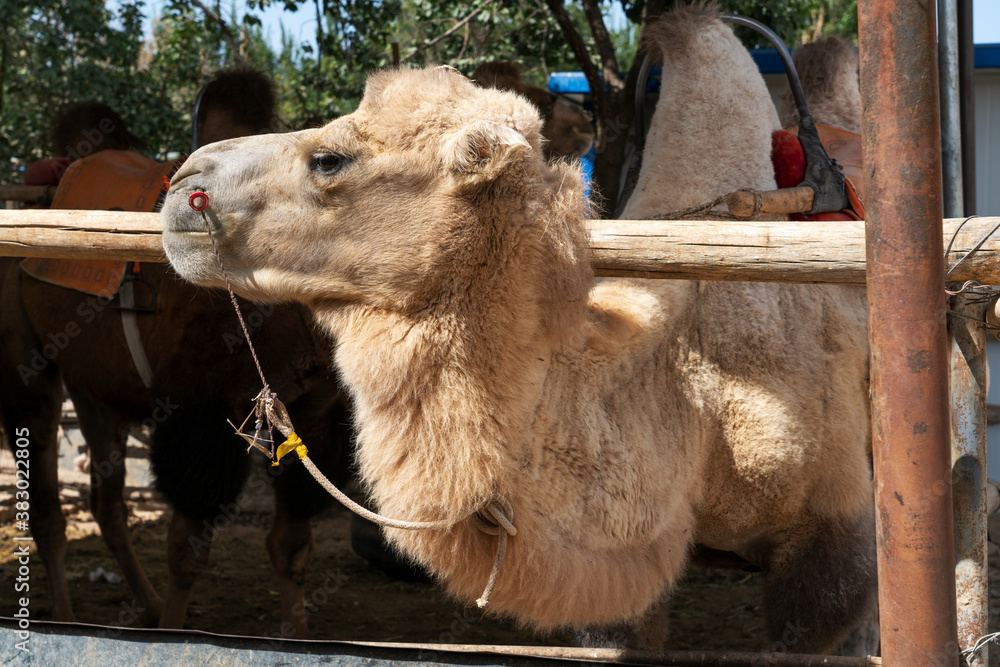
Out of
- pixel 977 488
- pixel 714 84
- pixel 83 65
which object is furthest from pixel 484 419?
pixel 83 65

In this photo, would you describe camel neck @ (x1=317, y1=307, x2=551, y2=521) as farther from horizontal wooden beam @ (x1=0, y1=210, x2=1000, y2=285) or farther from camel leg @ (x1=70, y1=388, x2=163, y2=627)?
camel leg @ (x1=70, y1=388, x2=163, y2=627)

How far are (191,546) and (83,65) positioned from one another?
13.5 ft

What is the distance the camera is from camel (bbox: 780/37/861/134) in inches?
149

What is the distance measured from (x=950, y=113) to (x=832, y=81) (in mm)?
1174

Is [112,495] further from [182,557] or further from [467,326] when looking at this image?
[467,326]

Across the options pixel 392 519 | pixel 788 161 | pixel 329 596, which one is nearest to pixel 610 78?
pixel 788 161

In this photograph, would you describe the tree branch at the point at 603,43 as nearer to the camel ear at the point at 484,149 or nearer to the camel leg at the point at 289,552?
the camel leg at the point at 289,552

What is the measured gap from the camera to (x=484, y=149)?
1.81 m

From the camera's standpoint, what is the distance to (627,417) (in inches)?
82.6

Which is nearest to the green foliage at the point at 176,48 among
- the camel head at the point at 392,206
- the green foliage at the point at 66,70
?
the green foliage at the point at 66,70

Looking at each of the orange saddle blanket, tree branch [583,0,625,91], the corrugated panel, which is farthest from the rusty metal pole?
the corrugated panel

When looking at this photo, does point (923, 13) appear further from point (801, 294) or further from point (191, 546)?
point (191, 546)

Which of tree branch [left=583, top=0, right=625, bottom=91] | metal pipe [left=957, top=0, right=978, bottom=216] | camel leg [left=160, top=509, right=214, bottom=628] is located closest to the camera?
metal pipe [left=957, top=0, right=978, bottom=216]

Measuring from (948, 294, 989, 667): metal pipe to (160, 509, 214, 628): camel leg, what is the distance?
9.93 ft
